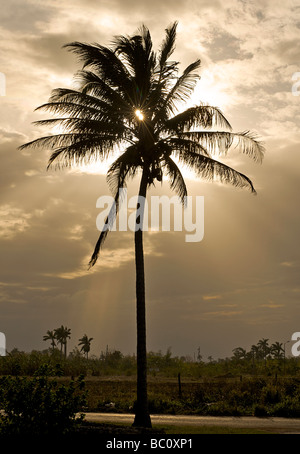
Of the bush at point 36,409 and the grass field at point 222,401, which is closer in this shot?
the bush at point 36,409

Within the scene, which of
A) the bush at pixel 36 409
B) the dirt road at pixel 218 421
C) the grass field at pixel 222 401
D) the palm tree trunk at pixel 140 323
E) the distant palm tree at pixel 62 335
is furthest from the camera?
the distant palm tree at pixel 62 335

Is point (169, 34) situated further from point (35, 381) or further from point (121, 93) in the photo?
point (35, 381)

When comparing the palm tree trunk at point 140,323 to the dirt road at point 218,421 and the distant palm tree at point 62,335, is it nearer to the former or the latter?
the dirt road at point 218,421

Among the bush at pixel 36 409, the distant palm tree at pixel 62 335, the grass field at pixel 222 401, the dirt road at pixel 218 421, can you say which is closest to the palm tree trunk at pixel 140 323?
the dirt road at pixel 218 421

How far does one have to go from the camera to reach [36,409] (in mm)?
12883

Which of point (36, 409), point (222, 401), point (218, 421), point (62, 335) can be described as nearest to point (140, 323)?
point (218, 421)

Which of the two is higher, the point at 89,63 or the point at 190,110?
the point at 89,63

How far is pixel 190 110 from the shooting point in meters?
22.3

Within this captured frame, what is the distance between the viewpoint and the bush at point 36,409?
12711mm

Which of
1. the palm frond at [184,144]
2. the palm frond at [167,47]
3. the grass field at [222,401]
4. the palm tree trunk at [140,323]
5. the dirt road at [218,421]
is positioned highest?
the palm frond at [167,47]

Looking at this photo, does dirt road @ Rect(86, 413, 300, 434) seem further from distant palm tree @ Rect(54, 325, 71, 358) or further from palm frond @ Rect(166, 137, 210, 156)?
distant palm tree @ Rect(54, 325, 71, 358)

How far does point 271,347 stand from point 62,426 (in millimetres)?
122466

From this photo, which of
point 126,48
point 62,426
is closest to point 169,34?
point 126,48

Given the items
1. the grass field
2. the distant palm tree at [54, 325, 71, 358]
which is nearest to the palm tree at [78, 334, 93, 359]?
the distant palm tree at [54, 325, 71, 358]
